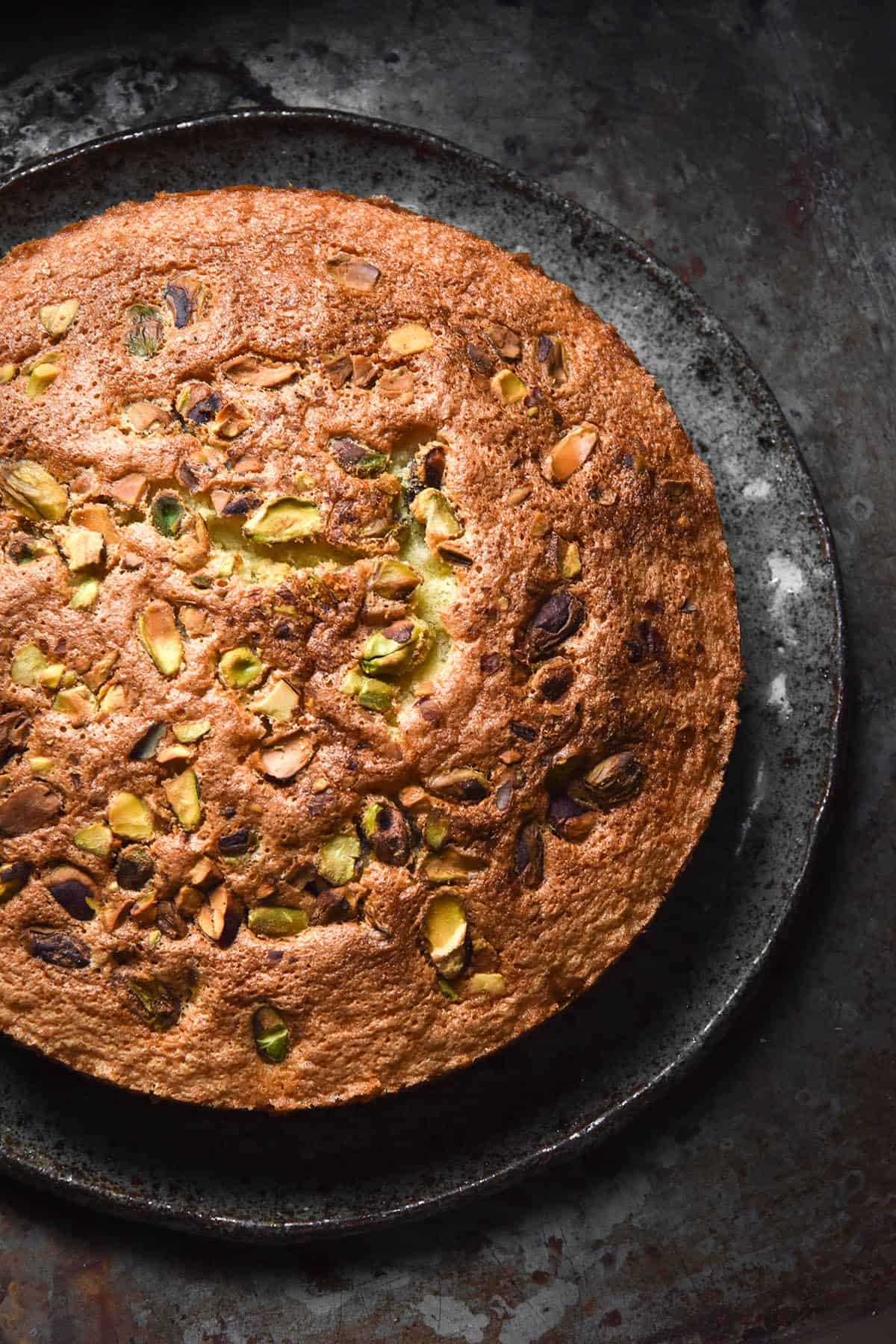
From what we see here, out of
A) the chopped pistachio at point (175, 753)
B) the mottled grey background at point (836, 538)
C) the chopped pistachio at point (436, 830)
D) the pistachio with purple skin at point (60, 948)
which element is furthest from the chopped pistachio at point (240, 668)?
the mottled grey background at point (836, 538)

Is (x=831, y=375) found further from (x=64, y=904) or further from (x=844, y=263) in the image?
(x=64, y=904)

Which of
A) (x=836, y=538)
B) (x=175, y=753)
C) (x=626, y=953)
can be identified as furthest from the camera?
(x=836, y=538)

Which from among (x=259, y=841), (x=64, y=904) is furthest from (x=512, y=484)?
(x=64, y=904)

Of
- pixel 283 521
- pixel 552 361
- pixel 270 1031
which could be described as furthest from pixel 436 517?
pixel 270 1031

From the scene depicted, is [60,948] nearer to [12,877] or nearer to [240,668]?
[12,877]

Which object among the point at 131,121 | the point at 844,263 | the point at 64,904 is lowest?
the point at 64,904

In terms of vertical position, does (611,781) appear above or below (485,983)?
above
